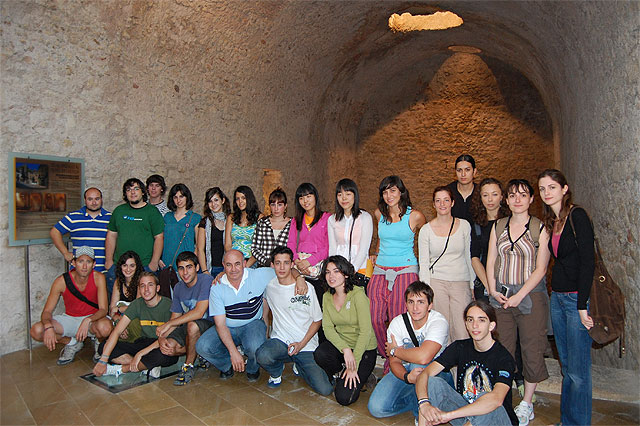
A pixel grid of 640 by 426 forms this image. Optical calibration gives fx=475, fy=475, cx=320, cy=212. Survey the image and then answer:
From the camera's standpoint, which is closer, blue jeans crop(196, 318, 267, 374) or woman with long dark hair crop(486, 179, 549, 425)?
woman with long dark hair crop(486, 179, 549, 425)

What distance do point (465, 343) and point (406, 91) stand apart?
9.75 meters

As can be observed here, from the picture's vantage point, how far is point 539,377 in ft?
10.2

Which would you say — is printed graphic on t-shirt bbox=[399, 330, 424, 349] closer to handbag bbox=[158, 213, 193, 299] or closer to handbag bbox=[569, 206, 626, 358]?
handbag bbox=[569, 206, 626, 358]

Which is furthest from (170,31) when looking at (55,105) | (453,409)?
(453,409)

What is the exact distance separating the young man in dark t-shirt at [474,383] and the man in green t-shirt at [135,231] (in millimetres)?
3211

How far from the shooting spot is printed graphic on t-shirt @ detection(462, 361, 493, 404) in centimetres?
285

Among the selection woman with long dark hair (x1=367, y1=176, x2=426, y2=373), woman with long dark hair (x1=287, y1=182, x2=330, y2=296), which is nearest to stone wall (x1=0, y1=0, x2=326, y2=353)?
woman with long dark hair (x1=287, y1=182, x2=330, y2=296)

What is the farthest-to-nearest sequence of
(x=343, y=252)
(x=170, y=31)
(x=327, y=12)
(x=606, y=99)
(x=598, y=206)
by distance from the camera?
1. (x=327, y=12)
2. (x=170, y=31)
3. (x=598, y=206)
4. (x=606, y=99)
5. (x=343, y=252)

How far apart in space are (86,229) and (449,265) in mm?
3676

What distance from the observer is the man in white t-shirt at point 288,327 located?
3.84 metres

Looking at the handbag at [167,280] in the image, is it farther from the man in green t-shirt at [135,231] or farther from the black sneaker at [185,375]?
the black sneaker at [185,375]

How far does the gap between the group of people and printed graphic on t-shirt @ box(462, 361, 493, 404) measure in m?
0.01

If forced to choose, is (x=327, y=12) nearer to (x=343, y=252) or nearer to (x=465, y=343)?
(x=343, y=252)

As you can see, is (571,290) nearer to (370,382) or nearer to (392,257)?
(392,257)
